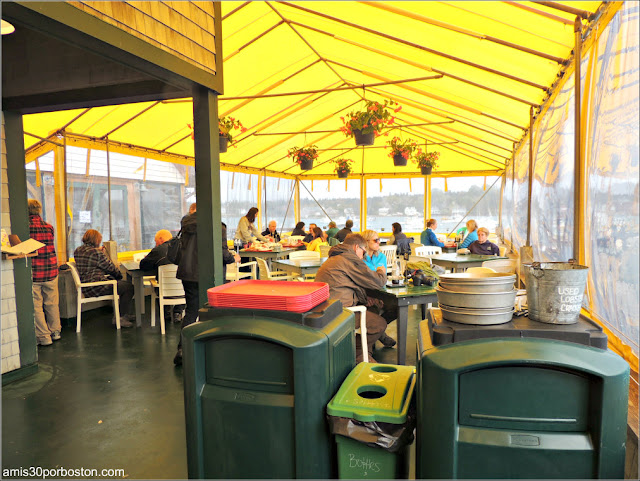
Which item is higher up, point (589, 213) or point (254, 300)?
point (589, 213)

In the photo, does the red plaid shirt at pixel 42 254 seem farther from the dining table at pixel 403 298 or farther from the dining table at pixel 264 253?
the dining table at pixel 403 298

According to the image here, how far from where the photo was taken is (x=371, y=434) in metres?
1.81

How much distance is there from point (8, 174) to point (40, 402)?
7.18 ft

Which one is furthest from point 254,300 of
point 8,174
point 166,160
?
point 166,160

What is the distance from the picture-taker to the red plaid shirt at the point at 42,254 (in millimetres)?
5094

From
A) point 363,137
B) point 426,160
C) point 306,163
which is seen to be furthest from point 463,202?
point 363,137

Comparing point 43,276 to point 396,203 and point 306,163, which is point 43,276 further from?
point 396,203

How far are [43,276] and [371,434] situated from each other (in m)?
4.87

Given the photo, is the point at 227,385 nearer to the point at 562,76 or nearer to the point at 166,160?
the point at 562,76

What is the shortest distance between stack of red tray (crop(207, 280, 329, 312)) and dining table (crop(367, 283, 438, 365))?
1805 millimetres

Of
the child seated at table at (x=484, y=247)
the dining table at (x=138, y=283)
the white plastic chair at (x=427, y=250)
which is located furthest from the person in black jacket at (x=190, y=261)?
the child seated at table at (x=484, y=247)

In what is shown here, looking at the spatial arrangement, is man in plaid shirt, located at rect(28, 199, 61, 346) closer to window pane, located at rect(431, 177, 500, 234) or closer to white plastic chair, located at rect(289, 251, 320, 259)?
white plastic chair, located at rect(289, 251, 320, 259)

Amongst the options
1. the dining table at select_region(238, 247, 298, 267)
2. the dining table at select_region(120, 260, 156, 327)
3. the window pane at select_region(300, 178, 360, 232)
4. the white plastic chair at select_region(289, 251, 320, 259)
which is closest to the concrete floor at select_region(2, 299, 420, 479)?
the dining table at select_region(120, 260, 156, 327)

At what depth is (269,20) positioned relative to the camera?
6.26 meters
